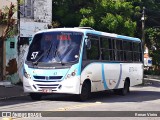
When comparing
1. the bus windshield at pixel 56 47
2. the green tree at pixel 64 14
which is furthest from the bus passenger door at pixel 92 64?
the green tree at pixel 64 14

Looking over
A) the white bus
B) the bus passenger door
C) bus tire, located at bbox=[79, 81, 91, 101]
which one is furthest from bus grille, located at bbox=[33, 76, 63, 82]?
bus tire, located at bbox=[79, 81, 91, 101]

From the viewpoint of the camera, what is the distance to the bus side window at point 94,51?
16984 mm

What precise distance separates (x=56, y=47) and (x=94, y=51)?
1.96 meters

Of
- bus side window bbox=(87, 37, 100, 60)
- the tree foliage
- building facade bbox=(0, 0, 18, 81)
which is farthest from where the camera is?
building facade bbox=(0, 0, 18, 81)

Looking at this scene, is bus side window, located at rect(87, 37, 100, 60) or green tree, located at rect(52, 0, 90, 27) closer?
bus side window, located at rect(87, 37, 100, 60)

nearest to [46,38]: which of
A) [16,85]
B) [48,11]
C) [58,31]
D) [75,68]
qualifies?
[58,31]

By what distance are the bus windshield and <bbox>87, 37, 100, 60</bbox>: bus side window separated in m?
0.83

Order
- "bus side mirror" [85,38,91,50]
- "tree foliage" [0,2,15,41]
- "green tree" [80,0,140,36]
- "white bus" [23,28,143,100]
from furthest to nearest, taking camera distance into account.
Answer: "green tree" [80,0,140,36] → "tree foliage" [0,2,15,41] → "bus side mirror" [85,38,91,50] → "white bus" [23,28,143,100]

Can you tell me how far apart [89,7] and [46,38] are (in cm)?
1333

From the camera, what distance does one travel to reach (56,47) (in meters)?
16.4

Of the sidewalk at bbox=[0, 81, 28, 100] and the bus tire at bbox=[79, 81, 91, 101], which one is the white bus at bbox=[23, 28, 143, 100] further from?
the sidewalk at bbox=[0, 81, 28, 100]

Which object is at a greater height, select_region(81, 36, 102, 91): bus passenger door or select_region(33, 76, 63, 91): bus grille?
select_region(81, 36, 102, 91): bus passenger door

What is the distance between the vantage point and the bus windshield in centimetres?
1614

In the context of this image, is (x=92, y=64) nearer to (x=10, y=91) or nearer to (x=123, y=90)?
(x=123, y=90)
